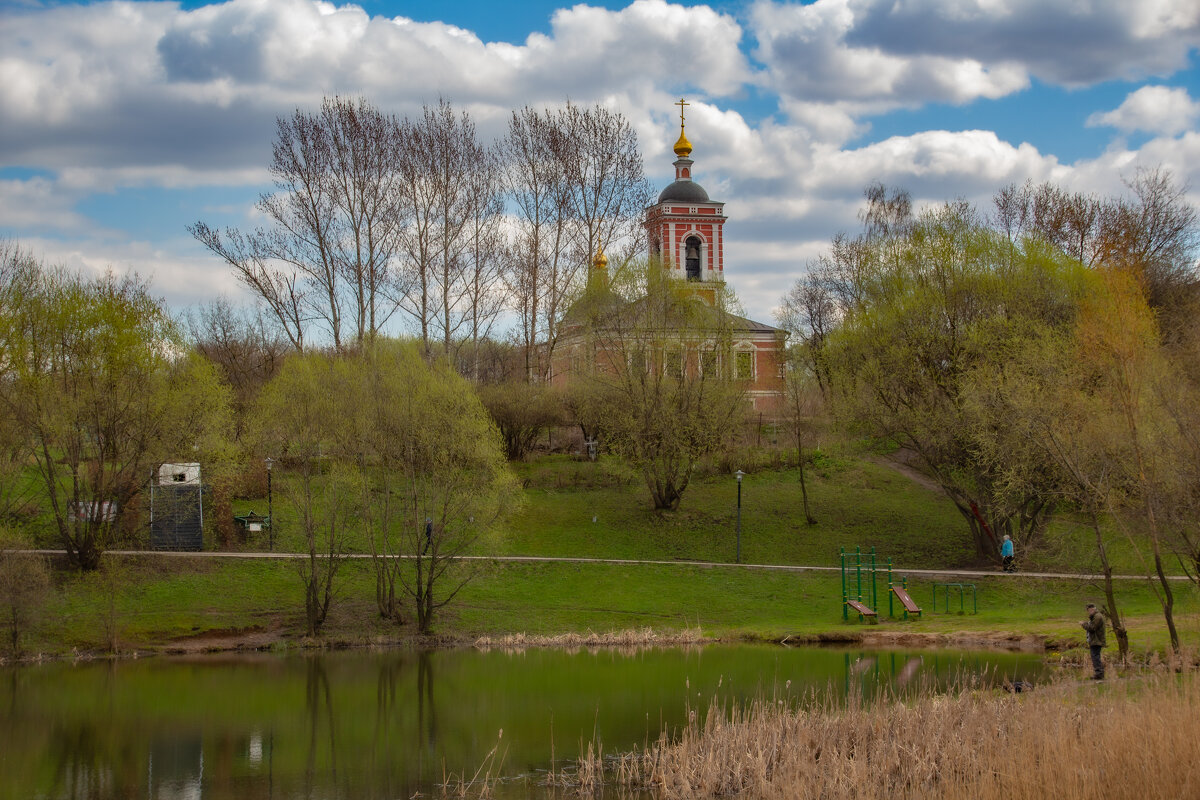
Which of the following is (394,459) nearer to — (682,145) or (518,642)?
(518,642)

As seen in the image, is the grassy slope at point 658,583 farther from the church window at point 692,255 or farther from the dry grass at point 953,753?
the church window at point 692,255

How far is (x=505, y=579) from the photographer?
34.0 m

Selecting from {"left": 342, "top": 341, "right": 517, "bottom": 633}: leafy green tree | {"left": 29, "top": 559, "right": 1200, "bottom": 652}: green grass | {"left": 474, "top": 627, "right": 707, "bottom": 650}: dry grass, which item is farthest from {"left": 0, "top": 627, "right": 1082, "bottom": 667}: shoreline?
{"left": 342, "top": 341, "right": 517, "bottom": 633}: leafy green tree

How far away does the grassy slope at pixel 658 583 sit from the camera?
29062mm

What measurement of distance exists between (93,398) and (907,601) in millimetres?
23644

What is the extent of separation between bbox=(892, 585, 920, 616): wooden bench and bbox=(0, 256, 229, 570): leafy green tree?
20.3 meters

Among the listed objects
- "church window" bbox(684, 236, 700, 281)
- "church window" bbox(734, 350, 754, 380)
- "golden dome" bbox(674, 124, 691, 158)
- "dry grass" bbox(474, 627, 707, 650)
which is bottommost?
"dry grass" bbox(474, 627, 707, 650)

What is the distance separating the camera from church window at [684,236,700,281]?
61812mm

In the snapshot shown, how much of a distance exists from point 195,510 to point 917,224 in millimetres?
25631

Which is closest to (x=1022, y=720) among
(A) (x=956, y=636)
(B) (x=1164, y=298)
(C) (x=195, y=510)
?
(A) (x=956, y=636)

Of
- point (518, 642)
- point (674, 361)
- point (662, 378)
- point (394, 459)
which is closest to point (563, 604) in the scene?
point (518, 642)

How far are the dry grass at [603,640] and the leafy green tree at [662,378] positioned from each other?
1195 cm

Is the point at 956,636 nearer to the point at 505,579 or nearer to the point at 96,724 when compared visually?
the point at 505,579

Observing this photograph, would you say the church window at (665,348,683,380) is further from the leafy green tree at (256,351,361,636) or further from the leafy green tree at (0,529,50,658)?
the leafy green tree at (0,529,50,658)
